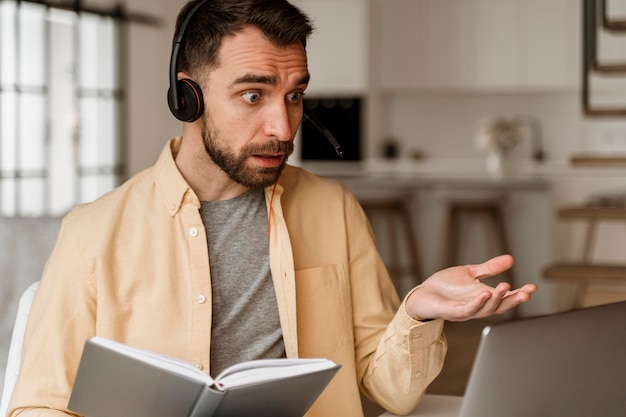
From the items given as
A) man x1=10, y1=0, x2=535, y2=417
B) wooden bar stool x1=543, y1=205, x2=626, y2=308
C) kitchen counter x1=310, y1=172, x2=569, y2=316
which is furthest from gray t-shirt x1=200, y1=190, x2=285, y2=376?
kitchen counter x1=310, y1=172, x2=569, y2=316

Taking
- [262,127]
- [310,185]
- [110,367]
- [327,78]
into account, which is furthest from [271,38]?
[327,78]

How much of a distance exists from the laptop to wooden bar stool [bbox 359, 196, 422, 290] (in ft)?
17.5

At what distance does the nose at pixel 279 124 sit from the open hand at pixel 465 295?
0.34m

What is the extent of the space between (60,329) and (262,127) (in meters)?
0.47

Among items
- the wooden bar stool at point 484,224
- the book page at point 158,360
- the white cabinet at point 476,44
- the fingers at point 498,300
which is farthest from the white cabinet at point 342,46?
the book page at point 158,360

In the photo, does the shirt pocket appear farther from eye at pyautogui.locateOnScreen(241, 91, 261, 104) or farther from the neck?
eye at pyautogui.locateOnScreen(241, 91, 261, 104)

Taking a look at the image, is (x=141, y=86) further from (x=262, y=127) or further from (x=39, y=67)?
(x=262, y=127)

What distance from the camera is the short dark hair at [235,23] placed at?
159 centimetres

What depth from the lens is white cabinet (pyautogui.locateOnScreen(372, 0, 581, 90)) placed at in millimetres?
8180

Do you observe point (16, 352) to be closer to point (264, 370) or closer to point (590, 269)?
point (264, 370)

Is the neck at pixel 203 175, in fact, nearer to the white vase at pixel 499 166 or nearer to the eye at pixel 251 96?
the eye at pixel 251 96

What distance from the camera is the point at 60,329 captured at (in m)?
1.52

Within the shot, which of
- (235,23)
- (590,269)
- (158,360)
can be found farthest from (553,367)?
(590,269)

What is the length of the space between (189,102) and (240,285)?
33 centimetres
